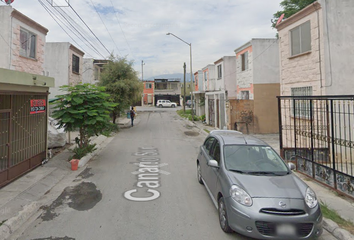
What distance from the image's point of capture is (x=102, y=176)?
8109 millimetres

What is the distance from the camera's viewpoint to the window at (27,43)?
11965 mm

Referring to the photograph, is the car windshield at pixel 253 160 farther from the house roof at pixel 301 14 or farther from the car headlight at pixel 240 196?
the house roof at pixel 301 14

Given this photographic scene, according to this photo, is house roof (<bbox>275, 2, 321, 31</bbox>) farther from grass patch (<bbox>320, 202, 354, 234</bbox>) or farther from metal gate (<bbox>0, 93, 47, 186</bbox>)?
metal gate (<bbox>0, 93, 47, 186</bbox>)

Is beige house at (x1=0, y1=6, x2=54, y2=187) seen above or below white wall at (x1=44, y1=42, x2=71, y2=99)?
below

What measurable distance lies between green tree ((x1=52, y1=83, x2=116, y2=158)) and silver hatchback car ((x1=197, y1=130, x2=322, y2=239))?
582 cm

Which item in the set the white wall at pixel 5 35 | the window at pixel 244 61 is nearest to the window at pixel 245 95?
the window at pixel 244 61

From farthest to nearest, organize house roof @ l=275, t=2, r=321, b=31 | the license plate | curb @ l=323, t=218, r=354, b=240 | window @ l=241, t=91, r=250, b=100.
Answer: window @ l=241, t=91, r=250, b=100 → house roof @ l=275, t=2, r=321, b=31 → curb @ l=323, t=218, r=354, b=240 → the license plate

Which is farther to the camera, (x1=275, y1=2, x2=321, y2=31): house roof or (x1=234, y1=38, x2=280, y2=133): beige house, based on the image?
(x1=234, y1=38, x2=280, y2=133): beige house

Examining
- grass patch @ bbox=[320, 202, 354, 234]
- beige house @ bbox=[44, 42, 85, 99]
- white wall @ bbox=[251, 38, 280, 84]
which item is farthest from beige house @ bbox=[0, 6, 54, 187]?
white wall @ bbox=[251, 38, 280, 84]

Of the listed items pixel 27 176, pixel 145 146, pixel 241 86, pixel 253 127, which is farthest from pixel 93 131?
pixel 241 86

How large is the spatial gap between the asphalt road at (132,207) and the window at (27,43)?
710cm

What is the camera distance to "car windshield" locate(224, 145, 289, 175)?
5.04 m

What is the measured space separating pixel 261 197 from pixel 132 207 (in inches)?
115

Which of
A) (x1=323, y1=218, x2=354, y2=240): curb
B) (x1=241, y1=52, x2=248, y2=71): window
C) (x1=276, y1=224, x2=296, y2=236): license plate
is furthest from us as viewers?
(x1=241, y1=52, x2=248, y2=71): window
